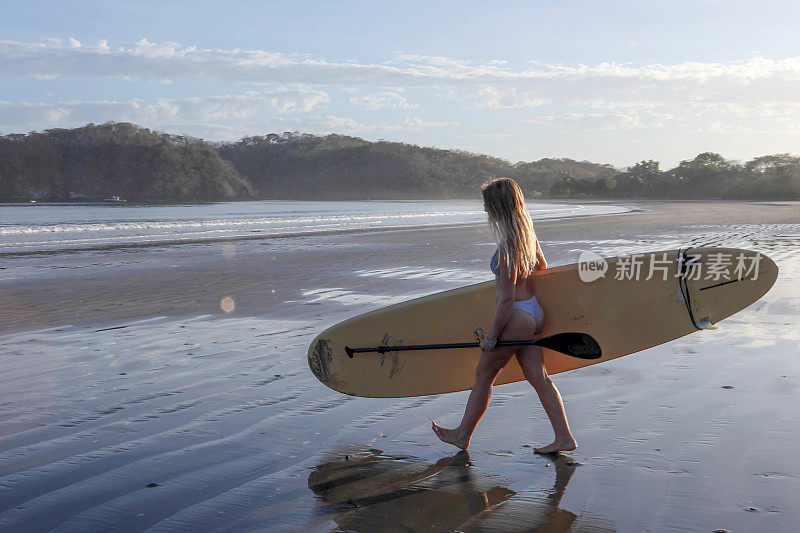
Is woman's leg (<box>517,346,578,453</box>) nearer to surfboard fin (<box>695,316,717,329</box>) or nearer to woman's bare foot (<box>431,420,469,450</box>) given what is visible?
woman's bare foot (<box>431,420,469,450</box>)

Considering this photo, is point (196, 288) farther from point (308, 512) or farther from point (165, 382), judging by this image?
point (308, 512)

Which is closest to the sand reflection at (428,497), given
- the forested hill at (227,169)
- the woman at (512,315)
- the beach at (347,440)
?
the beach at (347,440)

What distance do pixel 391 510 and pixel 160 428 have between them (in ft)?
5.57

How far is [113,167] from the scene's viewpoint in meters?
141

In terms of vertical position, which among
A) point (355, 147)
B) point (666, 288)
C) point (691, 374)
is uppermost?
point (355, 147)

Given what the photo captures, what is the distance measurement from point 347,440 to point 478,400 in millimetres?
718

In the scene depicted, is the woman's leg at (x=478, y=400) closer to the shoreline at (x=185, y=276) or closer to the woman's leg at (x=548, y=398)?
the woman's leg at (x=548, y=398)

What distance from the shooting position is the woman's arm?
3.58m

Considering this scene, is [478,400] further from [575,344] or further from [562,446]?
[575,344]

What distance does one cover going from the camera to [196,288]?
1088 cm

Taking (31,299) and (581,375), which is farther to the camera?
(31,299)

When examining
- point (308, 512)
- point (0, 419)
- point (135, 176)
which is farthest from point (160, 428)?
point (135, 176)

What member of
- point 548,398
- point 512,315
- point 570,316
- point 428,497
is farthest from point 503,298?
point 428,497

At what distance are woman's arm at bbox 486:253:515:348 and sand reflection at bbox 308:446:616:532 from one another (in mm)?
634
